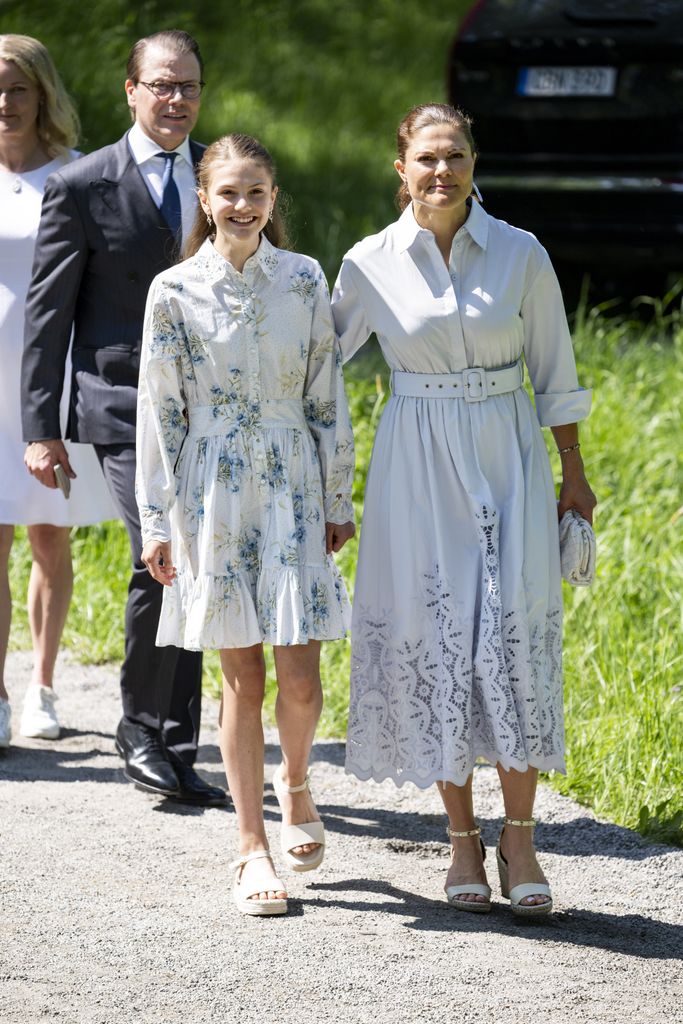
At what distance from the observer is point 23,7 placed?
1079 centimetres

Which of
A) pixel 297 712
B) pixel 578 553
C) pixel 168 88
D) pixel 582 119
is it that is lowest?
pixel 297 712

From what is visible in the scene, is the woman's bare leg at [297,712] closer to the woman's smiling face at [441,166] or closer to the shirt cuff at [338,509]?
the shirt cuff at [338,509]

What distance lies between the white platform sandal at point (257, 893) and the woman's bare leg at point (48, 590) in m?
1.63

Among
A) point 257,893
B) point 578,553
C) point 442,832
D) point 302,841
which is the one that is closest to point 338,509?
point 578,553

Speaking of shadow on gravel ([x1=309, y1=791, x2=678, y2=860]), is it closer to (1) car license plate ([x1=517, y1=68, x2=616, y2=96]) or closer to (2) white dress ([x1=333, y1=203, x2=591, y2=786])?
(2) white dress ([x1=333, y1=203, x2=591, y2=786])

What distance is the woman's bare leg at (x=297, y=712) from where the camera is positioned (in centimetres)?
384

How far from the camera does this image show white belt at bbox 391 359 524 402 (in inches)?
149

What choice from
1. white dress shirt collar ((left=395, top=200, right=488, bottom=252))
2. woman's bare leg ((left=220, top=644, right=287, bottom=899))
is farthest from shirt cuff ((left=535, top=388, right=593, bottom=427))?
woman's bare leg ((left=220, top=644, right=287, bottom=899))

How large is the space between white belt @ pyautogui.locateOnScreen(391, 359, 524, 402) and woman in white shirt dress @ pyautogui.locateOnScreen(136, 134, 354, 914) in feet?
0.59

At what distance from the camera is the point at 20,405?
16.2ft

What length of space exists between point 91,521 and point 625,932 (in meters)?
2.18

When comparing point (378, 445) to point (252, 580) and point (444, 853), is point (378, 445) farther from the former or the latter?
point (444, 853)

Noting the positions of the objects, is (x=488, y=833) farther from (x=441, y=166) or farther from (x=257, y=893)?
(x=441, y=166)

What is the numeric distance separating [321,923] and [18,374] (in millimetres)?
2087
